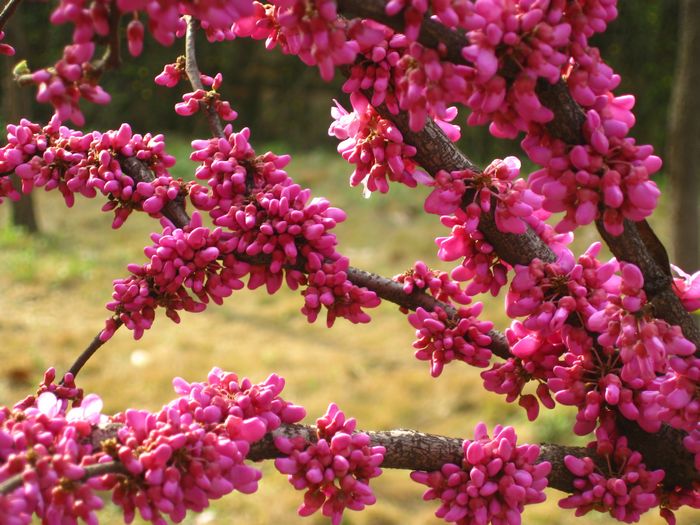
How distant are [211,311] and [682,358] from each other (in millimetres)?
2558

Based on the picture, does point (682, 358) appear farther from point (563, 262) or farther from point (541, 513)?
point (541, 513)

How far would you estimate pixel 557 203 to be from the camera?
0.65 metres

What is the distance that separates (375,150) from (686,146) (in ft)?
5.84

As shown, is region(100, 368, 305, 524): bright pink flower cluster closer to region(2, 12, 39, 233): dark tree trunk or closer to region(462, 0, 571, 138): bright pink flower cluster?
region(462, 0, 571, 138): bright pink flower cluster

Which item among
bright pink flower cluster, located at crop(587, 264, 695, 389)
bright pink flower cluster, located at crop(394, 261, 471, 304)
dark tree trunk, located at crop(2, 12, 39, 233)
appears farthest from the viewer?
dark tree trunk, located at crop(2, 12, 39, 233)

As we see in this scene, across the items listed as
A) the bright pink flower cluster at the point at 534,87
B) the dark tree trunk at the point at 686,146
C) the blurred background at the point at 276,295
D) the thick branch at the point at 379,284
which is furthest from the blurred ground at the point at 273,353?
the bright pink flower cluster at the point at 534,87

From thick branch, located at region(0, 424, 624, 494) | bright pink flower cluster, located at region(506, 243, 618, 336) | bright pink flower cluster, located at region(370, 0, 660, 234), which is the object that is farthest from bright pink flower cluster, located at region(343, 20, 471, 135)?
thick branch, located at region(0, 424, 624, 494)

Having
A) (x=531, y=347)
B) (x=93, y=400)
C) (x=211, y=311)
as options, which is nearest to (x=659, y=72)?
(x=211, y=311)

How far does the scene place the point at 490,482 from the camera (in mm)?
752

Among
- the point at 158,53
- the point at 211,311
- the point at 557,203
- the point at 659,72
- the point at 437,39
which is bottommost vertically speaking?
the point at 211,311

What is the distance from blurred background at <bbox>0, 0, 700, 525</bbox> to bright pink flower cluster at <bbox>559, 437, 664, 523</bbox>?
1.28 m

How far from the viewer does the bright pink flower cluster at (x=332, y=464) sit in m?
0.72

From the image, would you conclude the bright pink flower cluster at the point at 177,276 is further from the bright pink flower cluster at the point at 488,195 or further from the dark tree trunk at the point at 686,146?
the dark tree trunk at the point at 686,146

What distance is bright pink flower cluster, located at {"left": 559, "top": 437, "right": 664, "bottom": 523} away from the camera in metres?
0.78
